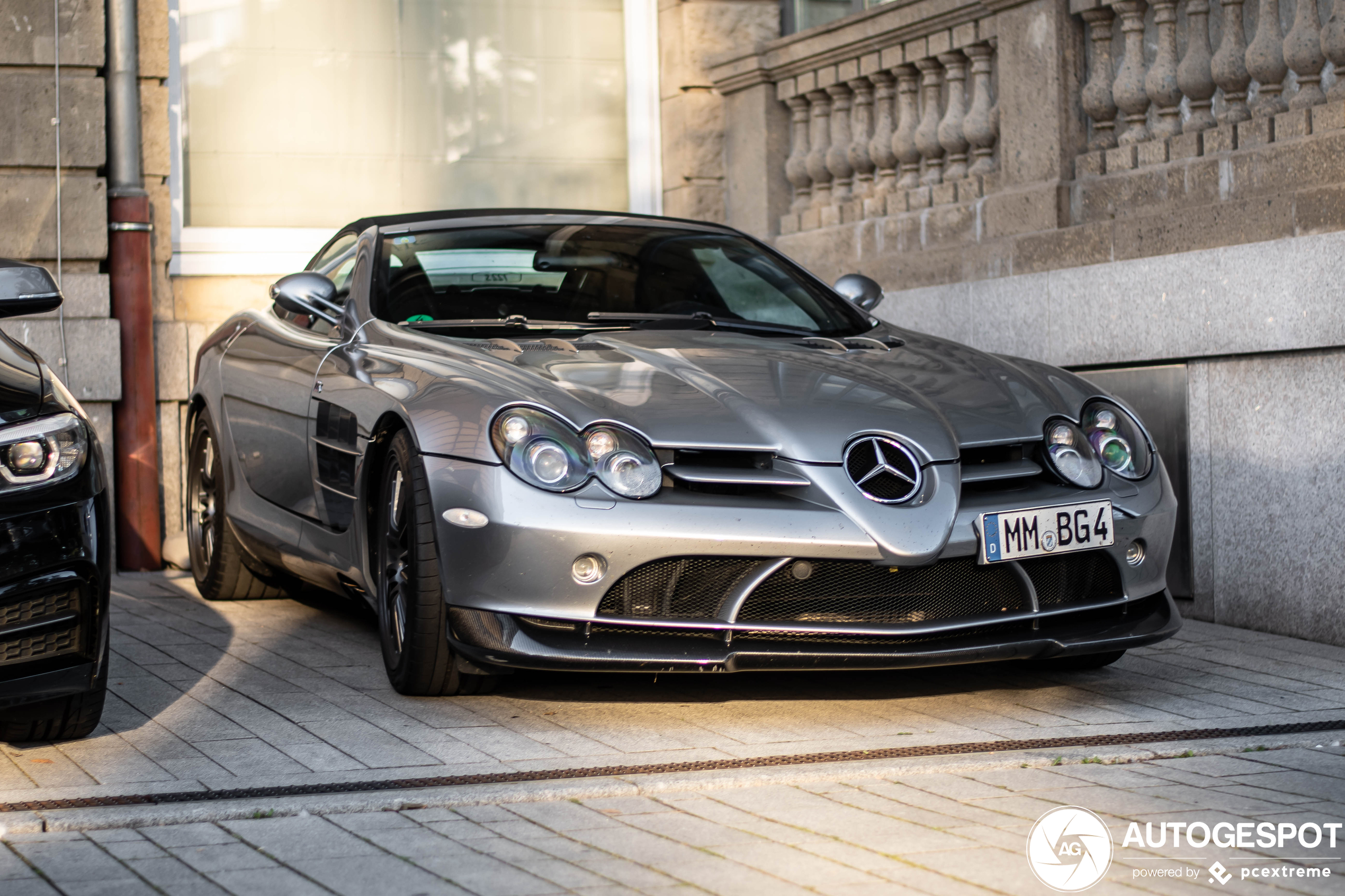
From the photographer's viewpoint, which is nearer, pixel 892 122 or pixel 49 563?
pixel 49 563

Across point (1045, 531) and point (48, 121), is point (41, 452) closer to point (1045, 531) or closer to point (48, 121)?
point (1045, 531)

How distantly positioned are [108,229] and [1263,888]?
23.7 ft

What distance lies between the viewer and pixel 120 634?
633 centimetres

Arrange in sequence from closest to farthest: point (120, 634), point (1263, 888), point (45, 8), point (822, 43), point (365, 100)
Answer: point (1263, 888)
point (120, 634)
point (45, 8)
point (822, 43)
point (365, 100)

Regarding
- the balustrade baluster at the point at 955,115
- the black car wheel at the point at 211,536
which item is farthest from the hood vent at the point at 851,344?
the balustrade baluster at the point at 955,115

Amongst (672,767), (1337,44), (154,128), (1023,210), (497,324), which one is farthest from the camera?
(154,128)

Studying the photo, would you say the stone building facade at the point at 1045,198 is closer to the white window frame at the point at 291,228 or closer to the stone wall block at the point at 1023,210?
the stone wall block at the point at 1023,210

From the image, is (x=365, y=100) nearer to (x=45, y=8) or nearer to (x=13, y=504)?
(x=45, y=8)

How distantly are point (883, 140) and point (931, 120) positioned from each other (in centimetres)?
41

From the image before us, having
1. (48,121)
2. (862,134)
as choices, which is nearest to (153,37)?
(48,121)

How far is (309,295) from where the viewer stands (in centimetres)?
583

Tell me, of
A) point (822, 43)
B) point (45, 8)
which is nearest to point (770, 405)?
point (822, 43)

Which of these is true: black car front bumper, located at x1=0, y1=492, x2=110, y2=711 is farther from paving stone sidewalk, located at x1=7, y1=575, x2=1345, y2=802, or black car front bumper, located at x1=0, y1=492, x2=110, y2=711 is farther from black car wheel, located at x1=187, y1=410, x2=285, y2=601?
black car wheel, located at x1=187, y1=410, x2=285, y2=601

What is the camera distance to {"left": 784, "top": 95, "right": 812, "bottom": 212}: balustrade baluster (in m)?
9.75
